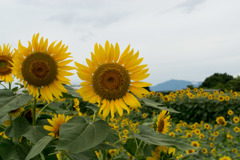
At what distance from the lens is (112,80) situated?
1363mm

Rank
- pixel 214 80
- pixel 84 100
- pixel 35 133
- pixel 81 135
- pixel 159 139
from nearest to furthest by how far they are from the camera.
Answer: pixel 81 135, pixel 159 139, pixel 84 100, pixel 35 133, pixel 214 80

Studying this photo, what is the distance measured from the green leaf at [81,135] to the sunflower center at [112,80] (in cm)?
23

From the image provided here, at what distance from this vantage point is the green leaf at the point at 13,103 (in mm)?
1289

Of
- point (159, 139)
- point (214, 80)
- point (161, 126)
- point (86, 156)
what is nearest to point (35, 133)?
point (86, 156)

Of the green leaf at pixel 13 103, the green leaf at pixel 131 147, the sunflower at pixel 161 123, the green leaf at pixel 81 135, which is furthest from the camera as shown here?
the sunflower at pixel 161 123

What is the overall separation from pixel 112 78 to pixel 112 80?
2 cm

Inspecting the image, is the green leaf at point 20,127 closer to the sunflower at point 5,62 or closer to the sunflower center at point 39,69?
the sunflower center at point 39,69

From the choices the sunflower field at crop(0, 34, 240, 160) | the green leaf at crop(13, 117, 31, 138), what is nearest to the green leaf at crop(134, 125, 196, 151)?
the sunflower field at crop(0, 34, 240, 160)

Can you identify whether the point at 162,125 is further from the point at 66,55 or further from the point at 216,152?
the point at 216,152

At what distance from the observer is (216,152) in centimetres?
461

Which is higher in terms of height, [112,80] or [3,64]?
[3,64]

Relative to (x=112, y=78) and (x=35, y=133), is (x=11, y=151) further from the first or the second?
(x=112, y=78)

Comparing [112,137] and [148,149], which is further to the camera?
[112,137]

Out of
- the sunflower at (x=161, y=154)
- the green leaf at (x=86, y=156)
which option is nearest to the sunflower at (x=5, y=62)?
the green leaf at (x=86, y=156)
